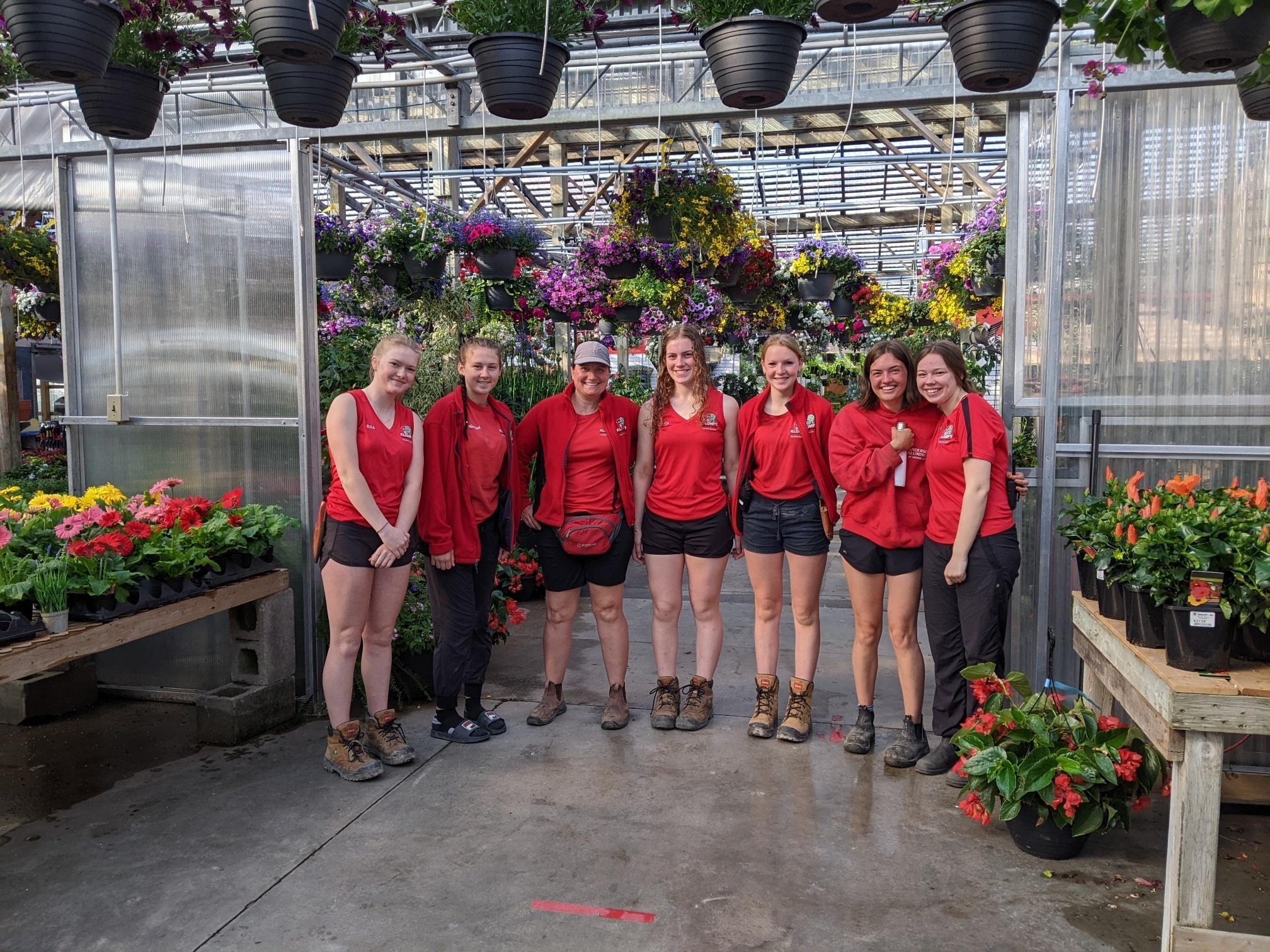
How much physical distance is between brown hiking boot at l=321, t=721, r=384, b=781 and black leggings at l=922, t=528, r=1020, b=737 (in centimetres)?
205

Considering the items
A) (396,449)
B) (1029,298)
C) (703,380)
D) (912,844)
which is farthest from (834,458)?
(396,449)

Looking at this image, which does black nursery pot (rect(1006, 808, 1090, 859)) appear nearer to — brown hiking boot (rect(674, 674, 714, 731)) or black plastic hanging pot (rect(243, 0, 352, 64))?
brown hiking boot (rect(674, 674, 714, 731))

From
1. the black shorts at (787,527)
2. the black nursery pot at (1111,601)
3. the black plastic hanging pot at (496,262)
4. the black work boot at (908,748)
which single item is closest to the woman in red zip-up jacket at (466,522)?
the black shorts at (787,527)

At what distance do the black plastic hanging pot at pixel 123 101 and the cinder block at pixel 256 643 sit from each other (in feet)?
6.60

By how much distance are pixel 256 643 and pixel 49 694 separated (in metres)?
1.09

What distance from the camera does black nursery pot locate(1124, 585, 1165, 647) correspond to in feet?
8.31

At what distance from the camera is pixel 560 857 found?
2945 mm

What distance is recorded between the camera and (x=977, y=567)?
3.32 metres

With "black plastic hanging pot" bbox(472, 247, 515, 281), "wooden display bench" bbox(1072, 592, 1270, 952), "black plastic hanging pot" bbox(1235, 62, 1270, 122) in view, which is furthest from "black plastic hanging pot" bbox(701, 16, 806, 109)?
"black plastic hanging pot" bbox(472, 247, 515, 281)

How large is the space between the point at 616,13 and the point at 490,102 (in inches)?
91.2

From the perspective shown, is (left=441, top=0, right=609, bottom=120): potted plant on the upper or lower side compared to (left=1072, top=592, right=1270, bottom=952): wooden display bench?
upper

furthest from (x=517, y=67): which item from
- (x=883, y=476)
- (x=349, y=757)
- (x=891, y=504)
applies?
(x=349, y=757)

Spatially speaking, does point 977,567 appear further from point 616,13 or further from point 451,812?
point 616,13

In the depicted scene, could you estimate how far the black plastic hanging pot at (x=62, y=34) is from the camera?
312 cm
